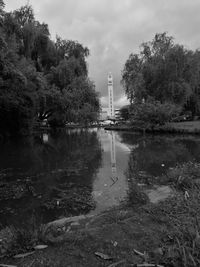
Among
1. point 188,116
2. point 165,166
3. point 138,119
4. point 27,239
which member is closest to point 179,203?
point 27,239

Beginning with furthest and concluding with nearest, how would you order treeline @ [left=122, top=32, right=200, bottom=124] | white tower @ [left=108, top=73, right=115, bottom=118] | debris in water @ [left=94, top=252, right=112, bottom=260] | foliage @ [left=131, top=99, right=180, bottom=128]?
white tower @ [left=108, top=73, right=115, bottom=118]
treeline @ [left=122, top=32, right=200, bottom=124]
foliage @ [left=131, top=99, right=180, bottom=128]
debris in water @ [left=94, top=252, right=112, bottom=260]

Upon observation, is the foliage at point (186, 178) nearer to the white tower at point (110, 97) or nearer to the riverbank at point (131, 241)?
the riverbank at point (131, 241)

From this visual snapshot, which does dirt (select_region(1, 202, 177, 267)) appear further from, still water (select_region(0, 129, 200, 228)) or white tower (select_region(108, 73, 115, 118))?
white tower (select_region(108, 73, 115, 118))

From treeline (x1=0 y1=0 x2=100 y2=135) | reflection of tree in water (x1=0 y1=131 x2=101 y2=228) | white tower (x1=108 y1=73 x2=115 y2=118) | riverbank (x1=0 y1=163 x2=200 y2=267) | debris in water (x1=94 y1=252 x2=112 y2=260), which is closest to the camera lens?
riverbank (x1=0 y1=163 x2=200 y2=267)

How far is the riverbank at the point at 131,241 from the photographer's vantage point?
2.57m

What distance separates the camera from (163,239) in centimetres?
304

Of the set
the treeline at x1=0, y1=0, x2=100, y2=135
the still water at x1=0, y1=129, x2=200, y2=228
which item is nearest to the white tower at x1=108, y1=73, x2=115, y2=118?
the treeline at x1=0, y1=0, x2=100, y2=135

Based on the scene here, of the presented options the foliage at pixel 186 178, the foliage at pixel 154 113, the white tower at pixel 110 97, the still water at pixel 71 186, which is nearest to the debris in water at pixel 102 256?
the still water at pixel 71 186

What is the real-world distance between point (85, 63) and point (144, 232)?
128 ft

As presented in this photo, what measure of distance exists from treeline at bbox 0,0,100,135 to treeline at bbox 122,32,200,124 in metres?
7.13

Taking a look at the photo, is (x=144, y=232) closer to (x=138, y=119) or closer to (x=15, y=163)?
(x=15, y=163)

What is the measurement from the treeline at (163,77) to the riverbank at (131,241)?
2700 centimetres

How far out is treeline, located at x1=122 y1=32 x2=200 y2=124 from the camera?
32719mm

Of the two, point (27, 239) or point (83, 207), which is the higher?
point (27, 239)
